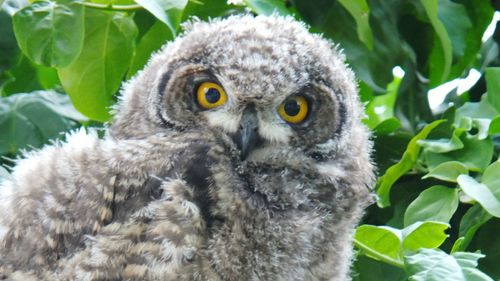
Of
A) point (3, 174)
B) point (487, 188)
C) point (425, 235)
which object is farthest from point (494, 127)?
point (3, 174)

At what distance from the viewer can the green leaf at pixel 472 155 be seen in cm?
248

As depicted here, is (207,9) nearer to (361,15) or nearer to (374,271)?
(361,15)

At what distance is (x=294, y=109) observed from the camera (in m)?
2.47

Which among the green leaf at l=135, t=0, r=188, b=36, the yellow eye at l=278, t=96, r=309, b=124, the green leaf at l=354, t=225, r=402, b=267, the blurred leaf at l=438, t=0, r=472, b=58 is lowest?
the green leaf at l=354, t=225, r=402, b=267

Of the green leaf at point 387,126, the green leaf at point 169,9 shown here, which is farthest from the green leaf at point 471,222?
the green leaf at point 169,9

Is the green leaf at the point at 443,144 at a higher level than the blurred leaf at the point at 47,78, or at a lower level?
higher

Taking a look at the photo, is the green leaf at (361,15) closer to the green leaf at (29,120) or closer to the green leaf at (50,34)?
the green leaf at (50,34)

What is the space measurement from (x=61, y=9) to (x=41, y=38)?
0.26 feet

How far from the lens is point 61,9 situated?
8.09ft

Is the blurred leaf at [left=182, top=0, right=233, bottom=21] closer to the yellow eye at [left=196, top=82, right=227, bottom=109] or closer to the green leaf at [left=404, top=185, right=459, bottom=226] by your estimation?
the yellow eye at [left=196, top=82, right=227, bottom=109]

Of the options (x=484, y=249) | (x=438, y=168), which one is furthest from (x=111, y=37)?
(x=484, y=249)

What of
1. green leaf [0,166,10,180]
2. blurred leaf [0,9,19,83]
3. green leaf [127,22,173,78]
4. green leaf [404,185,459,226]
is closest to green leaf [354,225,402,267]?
green leaf [404,185,459,226]

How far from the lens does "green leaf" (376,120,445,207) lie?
256cm

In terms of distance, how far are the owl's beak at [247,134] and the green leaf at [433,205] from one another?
14.3 inches
